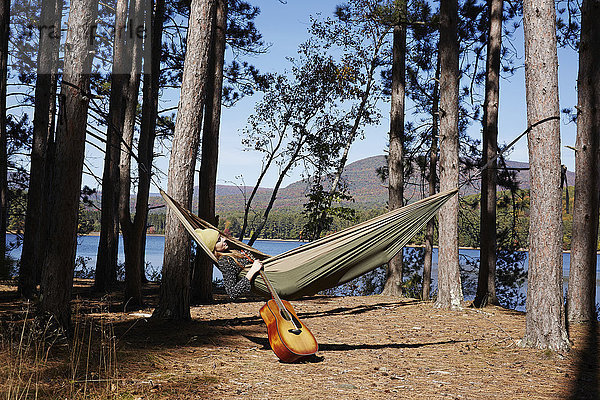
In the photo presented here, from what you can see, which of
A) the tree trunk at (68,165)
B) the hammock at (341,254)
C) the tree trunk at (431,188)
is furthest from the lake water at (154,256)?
the tree trunk at (68,165)

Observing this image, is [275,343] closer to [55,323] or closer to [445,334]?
[55,323]

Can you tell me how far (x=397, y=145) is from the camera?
6.48 meters

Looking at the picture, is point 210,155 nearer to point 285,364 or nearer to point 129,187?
point 129,187

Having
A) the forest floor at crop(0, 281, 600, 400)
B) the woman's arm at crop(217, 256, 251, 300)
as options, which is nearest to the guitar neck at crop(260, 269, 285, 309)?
the woman's arm at crop(217, 256, 251, 300)

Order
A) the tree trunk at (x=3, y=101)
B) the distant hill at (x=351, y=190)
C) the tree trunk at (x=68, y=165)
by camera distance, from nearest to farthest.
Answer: the tree trunk at (x=68, y=165) < the tree trunk at (x=3, y=101) < the distant hill at (x=351, y=190)

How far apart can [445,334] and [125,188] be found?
326 cm

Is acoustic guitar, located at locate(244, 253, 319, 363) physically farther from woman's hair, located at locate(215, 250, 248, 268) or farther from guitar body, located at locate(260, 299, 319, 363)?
woman's hair, located at locate(215, 250, 248, 268)

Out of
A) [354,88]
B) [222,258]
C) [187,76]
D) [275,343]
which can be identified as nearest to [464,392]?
[275,343]

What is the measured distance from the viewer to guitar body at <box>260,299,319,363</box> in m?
2.86

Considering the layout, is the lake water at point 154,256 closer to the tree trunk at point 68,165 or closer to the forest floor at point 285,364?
the forest floor at point 285,364

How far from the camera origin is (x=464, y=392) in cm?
236

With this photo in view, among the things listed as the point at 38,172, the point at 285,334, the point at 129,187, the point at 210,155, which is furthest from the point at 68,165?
the point at 38,172

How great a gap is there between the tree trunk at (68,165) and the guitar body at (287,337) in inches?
53.5

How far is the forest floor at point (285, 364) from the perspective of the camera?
7.45 ft
